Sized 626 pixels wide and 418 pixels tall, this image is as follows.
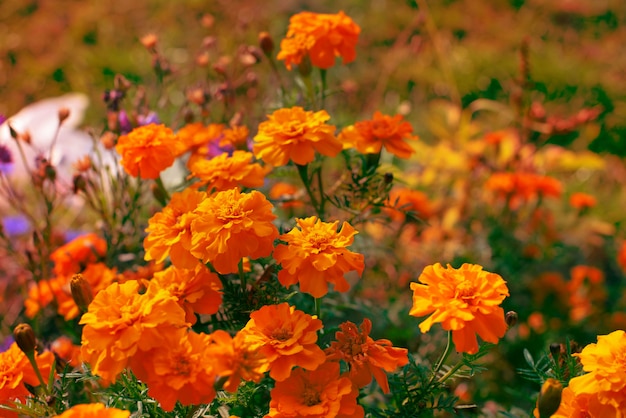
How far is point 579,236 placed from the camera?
258 cm

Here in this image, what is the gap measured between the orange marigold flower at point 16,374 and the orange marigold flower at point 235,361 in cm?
36

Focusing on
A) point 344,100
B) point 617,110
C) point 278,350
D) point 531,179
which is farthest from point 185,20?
point 278,350

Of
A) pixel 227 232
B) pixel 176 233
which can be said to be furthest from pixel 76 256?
pixel 227 232

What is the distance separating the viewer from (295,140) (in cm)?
107

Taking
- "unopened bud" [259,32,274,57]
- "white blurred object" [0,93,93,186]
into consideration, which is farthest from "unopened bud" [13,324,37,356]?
"white blurred object" [0,93,93,186]

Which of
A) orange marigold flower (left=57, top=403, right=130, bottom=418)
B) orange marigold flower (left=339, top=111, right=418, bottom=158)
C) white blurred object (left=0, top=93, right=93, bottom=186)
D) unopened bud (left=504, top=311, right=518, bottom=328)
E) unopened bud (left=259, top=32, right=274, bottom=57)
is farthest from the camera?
white blurred object (left=0, top=93, right=93, bottom=186)

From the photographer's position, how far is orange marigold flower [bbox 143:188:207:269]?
94 cm

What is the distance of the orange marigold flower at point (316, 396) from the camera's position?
81 centimetres

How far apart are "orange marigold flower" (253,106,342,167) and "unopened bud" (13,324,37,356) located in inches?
17.6

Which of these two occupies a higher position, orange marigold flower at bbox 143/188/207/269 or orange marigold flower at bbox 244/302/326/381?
orange marigold flower at bbox 143/188/207/269

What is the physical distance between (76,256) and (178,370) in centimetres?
72


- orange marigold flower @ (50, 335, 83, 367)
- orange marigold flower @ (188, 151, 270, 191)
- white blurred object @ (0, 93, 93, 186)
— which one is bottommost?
white blurred object @ (0, 93, 93, 186)

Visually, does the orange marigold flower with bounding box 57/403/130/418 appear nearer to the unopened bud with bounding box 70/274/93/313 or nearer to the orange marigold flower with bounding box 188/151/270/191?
the unopened bud with bounding box 70/274/93/313

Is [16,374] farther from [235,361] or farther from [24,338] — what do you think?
[235,361]
